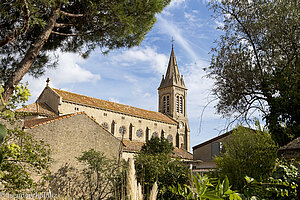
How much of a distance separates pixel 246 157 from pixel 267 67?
107 inches

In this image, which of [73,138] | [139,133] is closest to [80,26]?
[73,138]

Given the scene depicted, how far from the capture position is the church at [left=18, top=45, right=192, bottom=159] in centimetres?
2770

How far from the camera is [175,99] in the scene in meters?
47.4

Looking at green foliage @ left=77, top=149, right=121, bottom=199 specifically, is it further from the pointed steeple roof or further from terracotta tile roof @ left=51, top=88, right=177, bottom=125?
the pointed steeple roof

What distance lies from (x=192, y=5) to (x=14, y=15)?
209 inches

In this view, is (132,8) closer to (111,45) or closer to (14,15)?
(111,45)

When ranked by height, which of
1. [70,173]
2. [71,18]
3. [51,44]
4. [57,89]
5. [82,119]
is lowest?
[70,173]

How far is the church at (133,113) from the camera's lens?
27.7 metres

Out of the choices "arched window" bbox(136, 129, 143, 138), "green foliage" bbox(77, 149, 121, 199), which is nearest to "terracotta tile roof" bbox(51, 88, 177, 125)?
"arched window" bbox(136, 129, 143, 138)

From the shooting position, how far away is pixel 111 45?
880 centimetres

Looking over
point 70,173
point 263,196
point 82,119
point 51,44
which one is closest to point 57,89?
point 82,119

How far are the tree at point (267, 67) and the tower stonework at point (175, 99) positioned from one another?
36.5 metres

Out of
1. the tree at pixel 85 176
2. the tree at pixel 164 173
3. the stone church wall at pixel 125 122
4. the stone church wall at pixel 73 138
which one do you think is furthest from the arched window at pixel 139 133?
the tree at pixel 164 173

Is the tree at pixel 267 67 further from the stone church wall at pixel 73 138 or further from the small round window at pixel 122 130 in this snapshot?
the small round window at pixel 122 130
